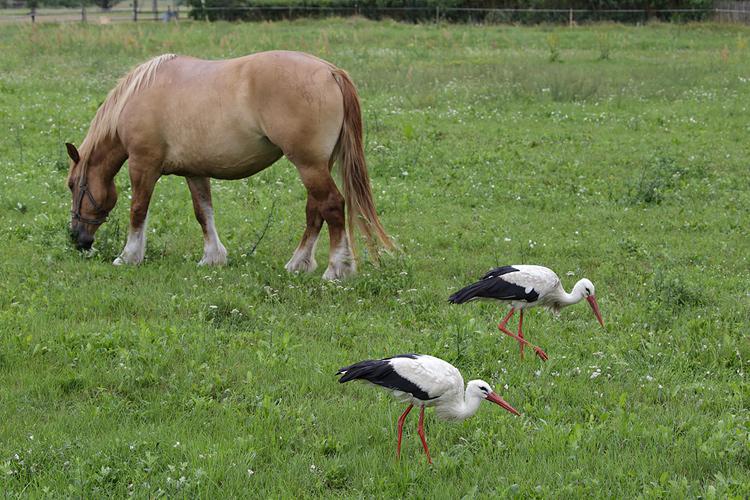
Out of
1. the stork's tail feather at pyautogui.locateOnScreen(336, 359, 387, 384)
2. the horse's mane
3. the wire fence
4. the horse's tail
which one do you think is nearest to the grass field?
the horse's tail

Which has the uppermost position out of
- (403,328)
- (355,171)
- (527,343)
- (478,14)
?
(478,14)

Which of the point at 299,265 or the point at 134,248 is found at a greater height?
the point at 134,248

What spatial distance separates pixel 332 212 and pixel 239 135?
1.25m

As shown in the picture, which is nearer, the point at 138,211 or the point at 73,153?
the point at 138,211

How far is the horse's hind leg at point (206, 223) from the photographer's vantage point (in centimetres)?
968

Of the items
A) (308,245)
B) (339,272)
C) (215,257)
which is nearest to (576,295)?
(339,272)

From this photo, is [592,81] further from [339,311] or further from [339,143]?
[339,311]

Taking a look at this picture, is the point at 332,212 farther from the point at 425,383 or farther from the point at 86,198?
the point at 425,383

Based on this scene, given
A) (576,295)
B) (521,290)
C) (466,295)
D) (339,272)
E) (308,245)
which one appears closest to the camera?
(466,295)

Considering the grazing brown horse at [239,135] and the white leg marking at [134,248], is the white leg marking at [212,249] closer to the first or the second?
the grazing brown horse at [239,135]

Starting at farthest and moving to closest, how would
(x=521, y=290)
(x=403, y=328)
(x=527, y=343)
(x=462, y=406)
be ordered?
(x=403, y=328)
(x=527, y=343)
(x=521, y=290)
(x=462, y=406)

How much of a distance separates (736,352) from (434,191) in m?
6.31

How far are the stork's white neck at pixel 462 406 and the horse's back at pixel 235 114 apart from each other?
4183 millimetres

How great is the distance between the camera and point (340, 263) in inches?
363
